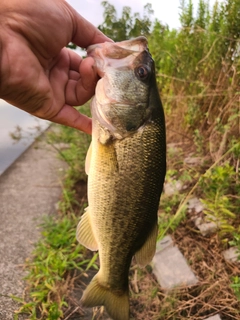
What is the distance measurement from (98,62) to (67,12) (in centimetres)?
33

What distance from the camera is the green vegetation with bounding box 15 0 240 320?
2354mm

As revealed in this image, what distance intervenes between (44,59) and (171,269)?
1.74m

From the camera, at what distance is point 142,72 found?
160 cm

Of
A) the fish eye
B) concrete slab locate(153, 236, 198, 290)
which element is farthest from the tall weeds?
the fish eye

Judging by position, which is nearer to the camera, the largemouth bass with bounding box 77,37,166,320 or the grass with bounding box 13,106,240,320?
the largemouth bass with bounding box 77,37,166,320

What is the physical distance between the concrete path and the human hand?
1340 millimetres

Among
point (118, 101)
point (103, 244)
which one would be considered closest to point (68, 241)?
point (103, 244)

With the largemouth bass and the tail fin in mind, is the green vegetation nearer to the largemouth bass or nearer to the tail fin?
the tail fin

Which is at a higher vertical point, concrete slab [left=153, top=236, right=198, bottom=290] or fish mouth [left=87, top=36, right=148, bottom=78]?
fish mouth [left=87, top=36, right=148, bottom=78]

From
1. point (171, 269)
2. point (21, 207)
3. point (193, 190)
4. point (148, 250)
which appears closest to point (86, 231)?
point (148, 250)

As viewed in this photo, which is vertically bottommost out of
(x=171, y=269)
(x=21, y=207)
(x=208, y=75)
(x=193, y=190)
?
(x=21, y=207)

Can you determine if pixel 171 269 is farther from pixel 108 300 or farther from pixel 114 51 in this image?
pixel 114 51

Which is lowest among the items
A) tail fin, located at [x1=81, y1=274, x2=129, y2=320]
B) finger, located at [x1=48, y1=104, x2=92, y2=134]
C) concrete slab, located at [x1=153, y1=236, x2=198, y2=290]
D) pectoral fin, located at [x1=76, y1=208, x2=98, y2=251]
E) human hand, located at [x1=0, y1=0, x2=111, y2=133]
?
concrete slab, located at [x1=153, y1=236, x2=198, y2=290]

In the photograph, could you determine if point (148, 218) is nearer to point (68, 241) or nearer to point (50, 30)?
point (50, 30)
